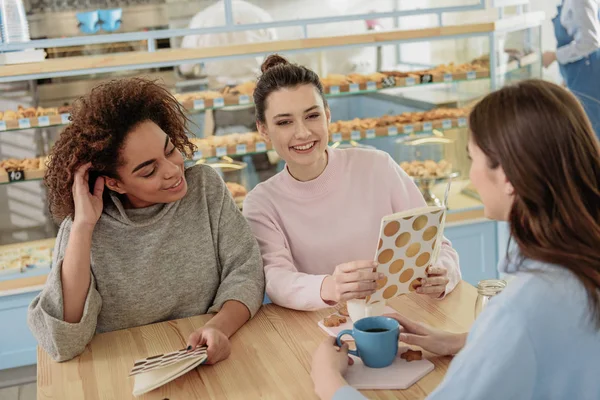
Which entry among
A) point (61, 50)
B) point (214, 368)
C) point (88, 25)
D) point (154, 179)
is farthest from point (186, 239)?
point (61, 50)

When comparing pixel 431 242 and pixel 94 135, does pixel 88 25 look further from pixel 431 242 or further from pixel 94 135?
pixel 431 242

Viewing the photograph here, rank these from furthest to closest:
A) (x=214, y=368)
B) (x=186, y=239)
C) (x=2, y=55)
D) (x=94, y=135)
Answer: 1. (x=2, y=55)
2. (x=186, y=239)
3. (x=94, y=135)
4. (x=214, y=368)

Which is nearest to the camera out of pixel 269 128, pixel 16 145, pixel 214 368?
pixel 214 368

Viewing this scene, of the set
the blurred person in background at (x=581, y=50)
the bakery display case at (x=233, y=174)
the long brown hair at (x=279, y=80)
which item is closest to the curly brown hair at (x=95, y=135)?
the long brown hair at (x=279, y=80)

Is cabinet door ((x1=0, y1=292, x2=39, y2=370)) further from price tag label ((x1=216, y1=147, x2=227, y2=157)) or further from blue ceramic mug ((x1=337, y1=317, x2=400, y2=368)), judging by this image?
blue ceramic mug ((x1=337, y1=317, x2=400, y2=368))

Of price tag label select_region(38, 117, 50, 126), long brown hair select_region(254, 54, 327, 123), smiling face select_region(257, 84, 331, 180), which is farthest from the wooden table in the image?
price tag label select_region(38, 117, 50, 126)

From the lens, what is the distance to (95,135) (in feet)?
6.64

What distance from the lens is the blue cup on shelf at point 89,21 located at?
4965 millimetres

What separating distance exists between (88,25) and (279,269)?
3454 mm

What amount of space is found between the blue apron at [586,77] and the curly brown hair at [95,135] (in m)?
4.02

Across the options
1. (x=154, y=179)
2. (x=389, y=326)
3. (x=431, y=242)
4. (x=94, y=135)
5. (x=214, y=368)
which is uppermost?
(x=94, y=135)

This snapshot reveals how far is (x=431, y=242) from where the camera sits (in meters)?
1.83

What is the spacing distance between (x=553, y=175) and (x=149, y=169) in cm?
119

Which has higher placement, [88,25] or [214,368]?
[88,25]
